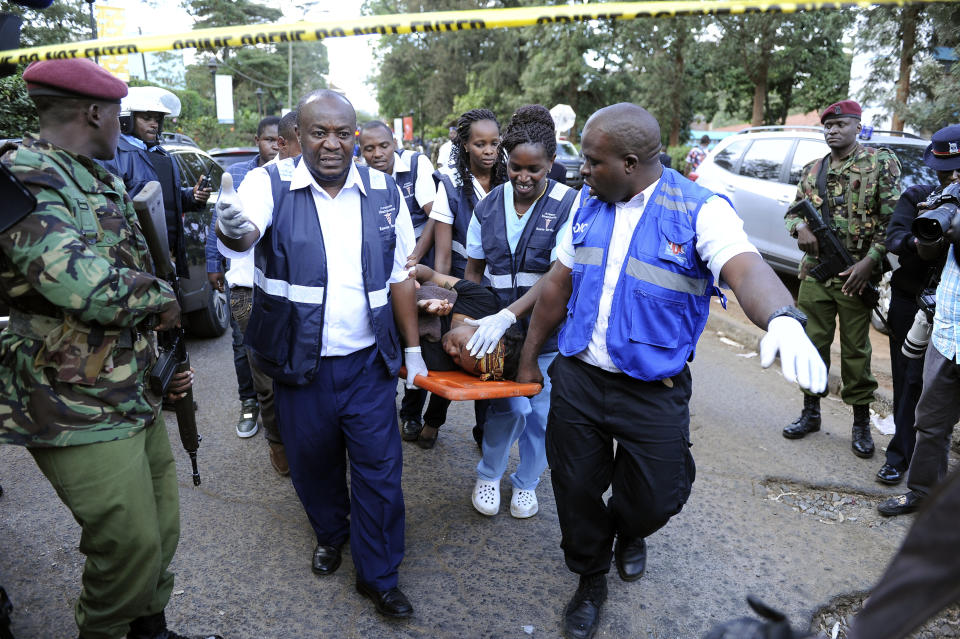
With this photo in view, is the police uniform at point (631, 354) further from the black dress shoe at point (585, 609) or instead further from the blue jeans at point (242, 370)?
the blue jeans at point (242, 370)

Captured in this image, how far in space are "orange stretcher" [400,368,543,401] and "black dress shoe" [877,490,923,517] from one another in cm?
204

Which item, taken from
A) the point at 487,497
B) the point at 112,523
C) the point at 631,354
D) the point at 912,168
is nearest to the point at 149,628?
the point at 112,523

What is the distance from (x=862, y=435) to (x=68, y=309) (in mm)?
4450

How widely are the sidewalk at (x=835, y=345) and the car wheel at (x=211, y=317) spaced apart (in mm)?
4570

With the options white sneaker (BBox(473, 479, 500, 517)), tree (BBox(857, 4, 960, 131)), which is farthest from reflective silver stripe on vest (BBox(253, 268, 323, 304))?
tree (BBox(857, 4, 960, 131))

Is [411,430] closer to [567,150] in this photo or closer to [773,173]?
[773,173]

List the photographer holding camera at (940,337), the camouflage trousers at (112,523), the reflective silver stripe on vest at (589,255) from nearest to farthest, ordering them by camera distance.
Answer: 1. the camouflage trousers at (112,523)
2. the reflective silver stripe on vest at (589,255)
3. the photographer holding camera at (940,337)

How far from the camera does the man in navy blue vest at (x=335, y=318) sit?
9.04ft

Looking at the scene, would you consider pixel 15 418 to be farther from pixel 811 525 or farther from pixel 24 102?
pixel 24 102

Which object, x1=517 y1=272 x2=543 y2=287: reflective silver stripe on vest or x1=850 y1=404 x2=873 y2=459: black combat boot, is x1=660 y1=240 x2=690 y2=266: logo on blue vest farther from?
x1=850 y1=404 x2=873 y2=459: black combat boot

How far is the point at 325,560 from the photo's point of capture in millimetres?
3180

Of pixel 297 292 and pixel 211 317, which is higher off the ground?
pixel 297 292

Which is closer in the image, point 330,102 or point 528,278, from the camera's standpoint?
point 330,102

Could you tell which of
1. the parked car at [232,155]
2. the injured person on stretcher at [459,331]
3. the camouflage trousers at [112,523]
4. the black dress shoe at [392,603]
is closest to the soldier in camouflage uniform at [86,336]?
the camouflage trousers at [112,523]
